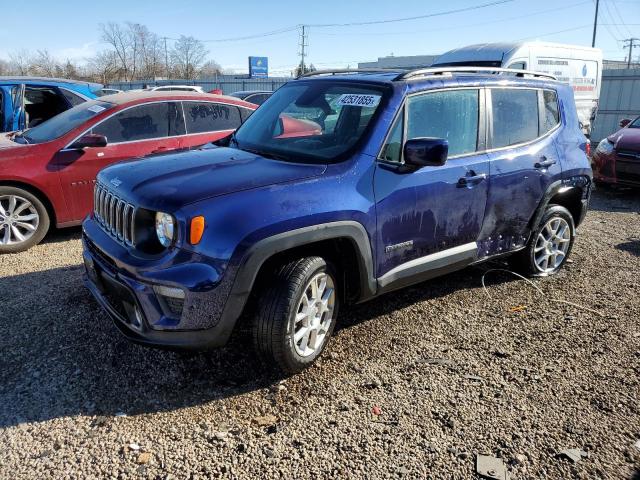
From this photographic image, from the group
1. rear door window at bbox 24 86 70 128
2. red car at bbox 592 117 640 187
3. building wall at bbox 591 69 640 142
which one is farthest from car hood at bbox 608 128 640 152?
building wall at bbox 591 69 640 142

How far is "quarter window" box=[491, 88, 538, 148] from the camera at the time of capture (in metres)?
4.28

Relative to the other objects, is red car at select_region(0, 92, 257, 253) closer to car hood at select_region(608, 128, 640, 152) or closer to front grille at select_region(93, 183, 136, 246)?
front grille at select_region(93, 183, 136, 246)

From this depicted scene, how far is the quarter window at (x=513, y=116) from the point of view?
4277 millimetres

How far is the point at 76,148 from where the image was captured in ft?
18.7

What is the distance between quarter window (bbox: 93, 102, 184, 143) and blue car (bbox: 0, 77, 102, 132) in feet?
7.55

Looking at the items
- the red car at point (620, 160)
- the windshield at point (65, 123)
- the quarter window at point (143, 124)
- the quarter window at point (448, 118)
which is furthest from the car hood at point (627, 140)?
the windshield at point (65, 123)

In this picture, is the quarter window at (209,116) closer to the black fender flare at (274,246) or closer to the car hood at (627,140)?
the black fender flare at (274,246)

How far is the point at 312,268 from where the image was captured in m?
3.12

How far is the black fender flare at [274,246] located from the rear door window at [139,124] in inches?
153

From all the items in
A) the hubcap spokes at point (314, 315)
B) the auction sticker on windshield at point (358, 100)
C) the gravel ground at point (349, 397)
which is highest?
the auction sticker on windshield at point (358, 100)

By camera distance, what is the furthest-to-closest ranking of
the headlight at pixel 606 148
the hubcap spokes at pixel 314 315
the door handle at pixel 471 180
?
1. the headlight at pixel 606 148
2. the door handle at pixel 471 180
3. the hubcap spokes at pixel 314 315

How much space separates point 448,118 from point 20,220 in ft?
14.8

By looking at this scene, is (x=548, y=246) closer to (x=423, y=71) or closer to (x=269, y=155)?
(x=423, y=71)

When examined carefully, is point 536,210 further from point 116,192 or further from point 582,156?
point 116,192
